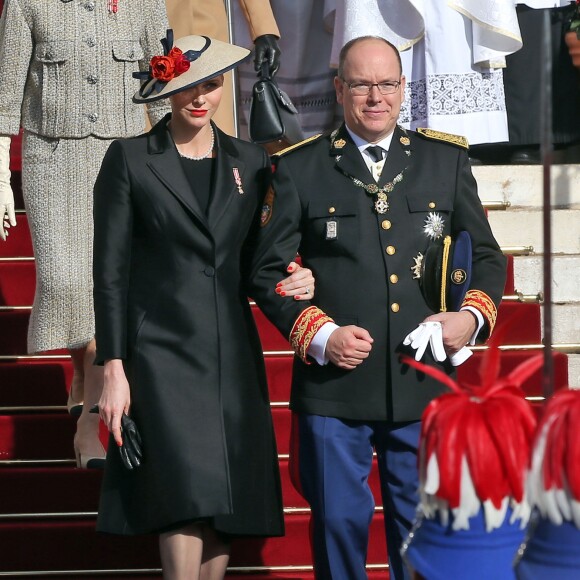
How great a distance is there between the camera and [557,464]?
1.96 meters

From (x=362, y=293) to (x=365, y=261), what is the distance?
9 cm

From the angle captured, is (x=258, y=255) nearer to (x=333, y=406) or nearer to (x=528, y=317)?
(x=333, y=406)

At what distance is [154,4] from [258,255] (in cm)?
156

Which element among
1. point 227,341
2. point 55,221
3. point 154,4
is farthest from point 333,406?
point 154,4

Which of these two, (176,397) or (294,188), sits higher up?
(294,188)

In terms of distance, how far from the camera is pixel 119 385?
147 inches

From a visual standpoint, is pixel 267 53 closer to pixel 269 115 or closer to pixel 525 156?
pixel 269 115

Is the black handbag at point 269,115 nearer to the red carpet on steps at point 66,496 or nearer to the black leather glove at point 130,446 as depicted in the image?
the red carpet on steps at point 66,496

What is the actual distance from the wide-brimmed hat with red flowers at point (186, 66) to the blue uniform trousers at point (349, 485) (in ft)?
3.21

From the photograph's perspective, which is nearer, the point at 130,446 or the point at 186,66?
the point at 130,446

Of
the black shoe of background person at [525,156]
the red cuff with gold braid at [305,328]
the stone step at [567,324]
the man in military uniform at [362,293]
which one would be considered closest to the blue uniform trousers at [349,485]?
the man in military uniform at [362,293]

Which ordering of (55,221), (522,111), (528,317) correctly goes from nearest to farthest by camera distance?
(55,221)
(528,317)
(522,111)

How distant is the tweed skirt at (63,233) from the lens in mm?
4887

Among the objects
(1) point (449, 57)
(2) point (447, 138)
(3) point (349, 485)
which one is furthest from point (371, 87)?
(1) point (449, 57)
